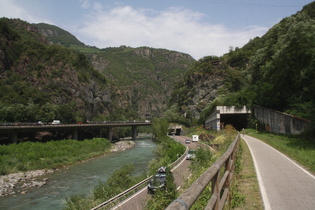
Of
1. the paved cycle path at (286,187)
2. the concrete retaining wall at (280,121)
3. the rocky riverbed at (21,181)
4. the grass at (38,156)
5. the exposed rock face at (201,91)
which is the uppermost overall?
the exposed rock face at (201,91)

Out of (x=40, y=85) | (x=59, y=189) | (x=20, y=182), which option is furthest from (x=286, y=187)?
(x=40, y=85)

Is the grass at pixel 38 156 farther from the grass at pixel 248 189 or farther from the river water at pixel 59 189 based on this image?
the grass at pixel 248 189

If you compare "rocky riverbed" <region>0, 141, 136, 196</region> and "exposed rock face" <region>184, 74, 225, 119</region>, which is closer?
"rocky riverbed" <region>0, 141, 136, 196</region>

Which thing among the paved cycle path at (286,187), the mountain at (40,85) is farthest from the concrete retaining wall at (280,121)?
the mountain at (40,85)

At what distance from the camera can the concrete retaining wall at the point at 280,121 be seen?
2492 centimetres

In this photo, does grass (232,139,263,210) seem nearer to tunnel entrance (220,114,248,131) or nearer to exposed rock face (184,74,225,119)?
tunnel entrance (220,114,248,131)

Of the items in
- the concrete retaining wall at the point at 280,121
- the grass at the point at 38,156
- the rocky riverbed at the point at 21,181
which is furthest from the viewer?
the grass at the point at 38,156

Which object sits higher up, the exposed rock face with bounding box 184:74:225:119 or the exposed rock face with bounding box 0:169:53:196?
the exposed rock face with bounding box 184:74:225:119

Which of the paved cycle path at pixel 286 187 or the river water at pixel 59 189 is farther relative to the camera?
the river water at pixel 59 189

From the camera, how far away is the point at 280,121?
31.2 metres

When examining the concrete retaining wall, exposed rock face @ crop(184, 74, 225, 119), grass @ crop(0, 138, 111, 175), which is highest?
exposed rock face @ crop(184, 74, 225, 119)

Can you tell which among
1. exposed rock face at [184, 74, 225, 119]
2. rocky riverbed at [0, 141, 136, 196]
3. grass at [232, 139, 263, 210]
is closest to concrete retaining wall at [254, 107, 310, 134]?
grass at [232, 139, 263, 210]

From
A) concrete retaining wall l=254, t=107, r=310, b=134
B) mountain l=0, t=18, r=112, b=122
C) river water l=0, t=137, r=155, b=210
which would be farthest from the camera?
mountain l=0, t=18, r=112, b=122

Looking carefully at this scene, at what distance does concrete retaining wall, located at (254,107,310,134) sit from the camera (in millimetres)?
24922
